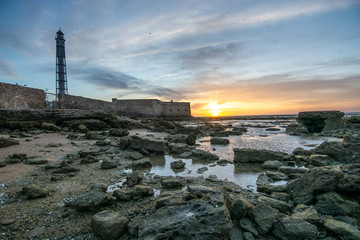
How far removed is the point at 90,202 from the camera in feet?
8.94

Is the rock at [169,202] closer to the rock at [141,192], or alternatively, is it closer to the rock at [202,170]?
the rock at [141,192]

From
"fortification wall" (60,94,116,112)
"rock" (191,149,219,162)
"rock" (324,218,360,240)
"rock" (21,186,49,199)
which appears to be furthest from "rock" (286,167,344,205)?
"fortification wall" (60,94,116,112)

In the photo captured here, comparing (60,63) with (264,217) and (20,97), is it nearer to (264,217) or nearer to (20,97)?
(20,97)

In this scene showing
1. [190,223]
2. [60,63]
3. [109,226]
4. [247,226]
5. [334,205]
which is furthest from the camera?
[60,63]

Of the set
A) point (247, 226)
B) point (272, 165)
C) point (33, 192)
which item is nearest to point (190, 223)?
point (247, 226)

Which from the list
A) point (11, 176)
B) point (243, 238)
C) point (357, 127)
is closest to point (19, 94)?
point (11, 176)

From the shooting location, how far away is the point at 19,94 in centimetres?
1312

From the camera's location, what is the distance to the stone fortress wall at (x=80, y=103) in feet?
41.1

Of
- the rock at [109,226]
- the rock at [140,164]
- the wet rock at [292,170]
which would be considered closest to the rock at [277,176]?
the wet rock at [292,170]

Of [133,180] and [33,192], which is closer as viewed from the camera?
[33,192]

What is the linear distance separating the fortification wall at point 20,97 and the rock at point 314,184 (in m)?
16.6

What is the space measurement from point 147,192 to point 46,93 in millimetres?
16631

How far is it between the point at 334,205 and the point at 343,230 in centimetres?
62

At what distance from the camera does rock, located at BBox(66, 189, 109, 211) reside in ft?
8.84
